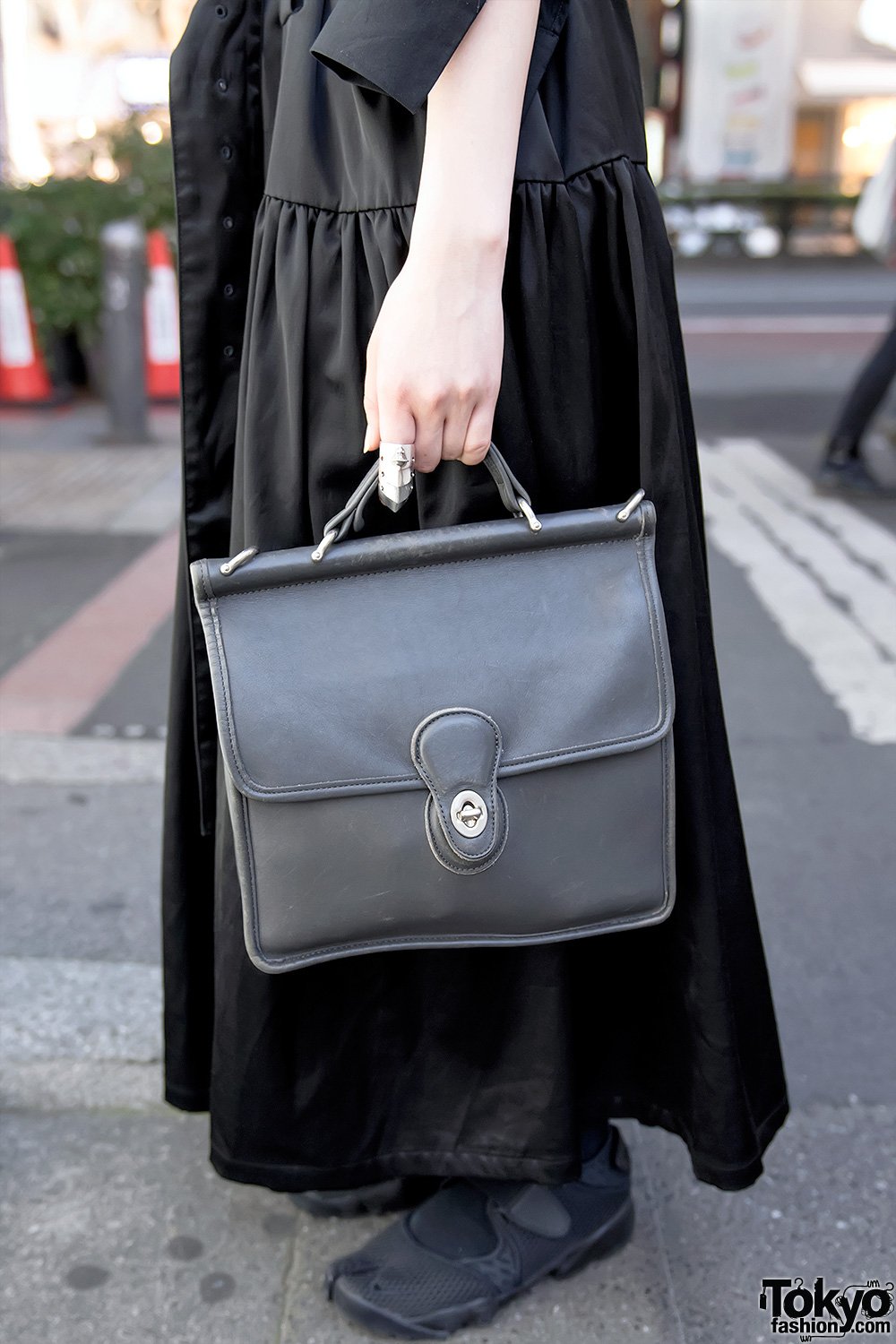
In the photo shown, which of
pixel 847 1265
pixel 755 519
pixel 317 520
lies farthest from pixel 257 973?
pixel 755 519

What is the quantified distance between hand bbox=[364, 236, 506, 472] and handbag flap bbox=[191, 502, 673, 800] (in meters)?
0.11

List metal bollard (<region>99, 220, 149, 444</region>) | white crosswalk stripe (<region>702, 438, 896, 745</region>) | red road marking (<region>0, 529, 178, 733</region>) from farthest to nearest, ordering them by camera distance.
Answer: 1. metal bollard (<region>99, 220, 149, 444</region>)
2. white crosswalk stripe (<region>702, 438, 896, 745</region>)
3. red road marking (<region>0, 529, 178, 733</region>)

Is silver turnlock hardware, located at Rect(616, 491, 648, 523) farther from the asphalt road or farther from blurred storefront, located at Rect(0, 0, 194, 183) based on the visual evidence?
blurred storefront, located at Rect(0, 0, 194, 183)

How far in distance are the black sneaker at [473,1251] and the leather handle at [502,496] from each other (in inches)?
34.3

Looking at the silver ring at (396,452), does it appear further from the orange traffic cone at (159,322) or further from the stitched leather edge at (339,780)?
the orange traffic cone at (159,322)

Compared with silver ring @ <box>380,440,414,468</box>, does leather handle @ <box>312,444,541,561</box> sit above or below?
below

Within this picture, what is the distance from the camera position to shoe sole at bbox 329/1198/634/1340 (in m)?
1.54

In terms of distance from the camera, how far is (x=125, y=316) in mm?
7070

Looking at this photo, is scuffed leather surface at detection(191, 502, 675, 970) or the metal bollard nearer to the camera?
scuffed leather surface at detection(191, 502, 675, 970)

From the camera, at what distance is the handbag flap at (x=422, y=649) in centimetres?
121

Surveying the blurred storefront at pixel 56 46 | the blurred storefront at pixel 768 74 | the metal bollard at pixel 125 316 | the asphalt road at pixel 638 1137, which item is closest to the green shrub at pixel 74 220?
the metal bollard at pixel 125 316

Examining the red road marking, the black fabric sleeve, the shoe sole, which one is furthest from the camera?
the red road marking

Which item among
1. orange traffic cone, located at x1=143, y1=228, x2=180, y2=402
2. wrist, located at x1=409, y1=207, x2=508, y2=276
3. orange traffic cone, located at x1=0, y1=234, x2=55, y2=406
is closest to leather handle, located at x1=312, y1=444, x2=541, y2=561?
wrist, located at x1=409, y1=207, x2=508, y2=276

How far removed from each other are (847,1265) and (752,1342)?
195mm
